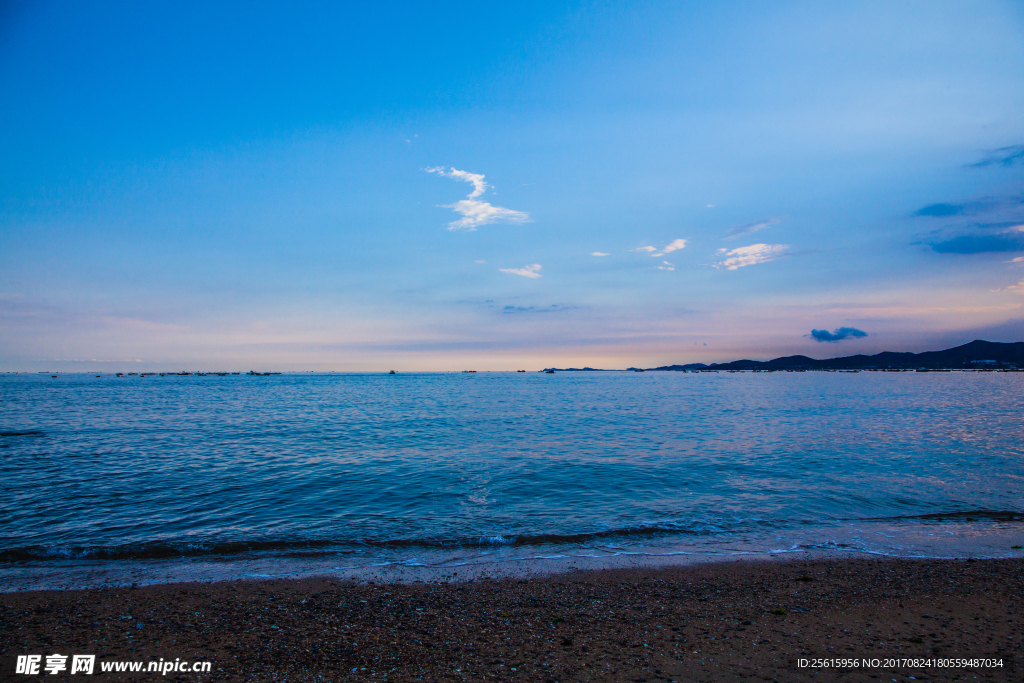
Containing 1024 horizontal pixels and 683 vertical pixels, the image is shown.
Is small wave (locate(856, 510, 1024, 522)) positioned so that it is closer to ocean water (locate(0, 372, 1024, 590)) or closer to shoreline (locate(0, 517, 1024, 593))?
ocean water (locate(0, 372, 1024, 590))

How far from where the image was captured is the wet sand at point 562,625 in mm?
6449

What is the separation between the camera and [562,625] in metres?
7.82

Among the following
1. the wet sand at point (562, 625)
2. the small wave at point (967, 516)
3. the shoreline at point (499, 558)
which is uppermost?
the wet sand at point (562, 625)

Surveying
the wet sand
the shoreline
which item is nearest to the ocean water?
the shoreline

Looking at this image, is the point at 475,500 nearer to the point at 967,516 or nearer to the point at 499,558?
the point at 499,558

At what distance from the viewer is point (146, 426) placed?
38594mm

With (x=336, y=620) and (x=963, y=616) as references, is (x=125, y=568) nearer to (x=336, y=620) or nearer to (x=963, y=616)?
(x=336, y=620)

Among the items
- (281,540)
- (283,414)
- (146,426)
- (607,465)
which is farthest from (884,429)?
(146,426)

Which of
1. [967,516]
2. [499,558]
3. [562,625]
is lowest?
[967,516]

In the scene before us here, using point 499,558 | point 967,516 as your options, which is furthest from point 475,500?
point 967,516

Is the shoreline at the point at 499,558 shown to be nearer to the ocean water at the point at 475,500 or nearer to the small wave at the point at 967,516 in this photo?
the ocean water at the point at 475,500

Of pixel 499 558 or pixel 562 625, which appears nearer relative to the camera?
pixel 562 625

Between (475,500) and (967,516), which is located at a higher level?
(475,500)

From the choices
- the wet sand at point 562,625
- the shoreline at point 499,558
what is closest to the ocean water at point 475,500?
the shoreline at point 499,558
